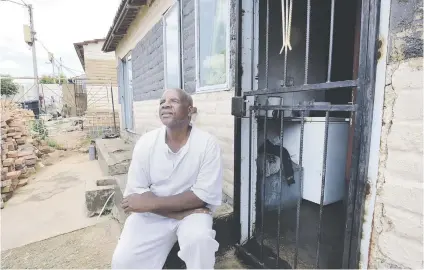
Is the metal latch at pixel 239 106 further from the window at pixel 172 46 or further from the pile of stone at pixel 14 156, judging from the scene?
the pile of stone at pixel 14 156

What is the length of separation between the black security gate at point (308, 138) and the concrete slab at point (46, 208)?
2.87m

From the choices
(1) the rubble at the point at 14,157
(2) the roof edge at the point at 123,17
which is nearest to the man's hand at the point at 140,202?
(2) the roof edge at the point at 123,17

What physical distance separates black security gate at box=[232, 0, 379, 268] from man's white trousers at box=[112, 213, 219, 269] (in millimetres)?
524

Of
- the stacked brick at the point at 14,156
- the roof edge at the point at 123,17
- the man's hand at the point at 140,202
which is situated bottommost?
the stacked brick at the point at 14,156

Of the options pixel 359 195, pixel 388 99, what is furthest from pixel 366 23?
pixel 359 195

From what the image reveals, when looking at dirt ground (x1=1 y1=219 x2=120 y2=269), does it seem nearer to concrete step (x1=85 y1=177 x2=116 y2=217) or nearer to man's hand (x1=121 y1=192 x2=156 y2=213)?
concrete step (x1=85 y1=177 x2=116 y2=217)

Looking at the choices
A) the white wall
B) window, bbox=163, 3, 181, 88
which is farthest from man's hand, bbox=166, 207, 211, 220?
the white wall

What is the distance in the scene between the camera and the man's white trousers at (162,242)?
1.56m

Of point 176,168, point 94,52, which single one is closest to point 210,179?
point 176,168

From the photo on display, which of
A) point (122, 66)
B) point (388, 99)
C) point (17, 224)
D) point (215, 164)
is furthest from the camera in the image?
point (122, 66)

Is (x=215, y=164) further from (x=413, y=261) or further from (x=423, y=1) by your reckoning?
(x=423, y=1)

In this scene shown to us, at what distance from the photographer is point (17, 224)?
3973 millimetres

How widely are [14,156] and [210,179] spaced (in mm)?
6675

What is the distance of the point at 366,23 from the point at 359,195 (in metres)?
0.80
